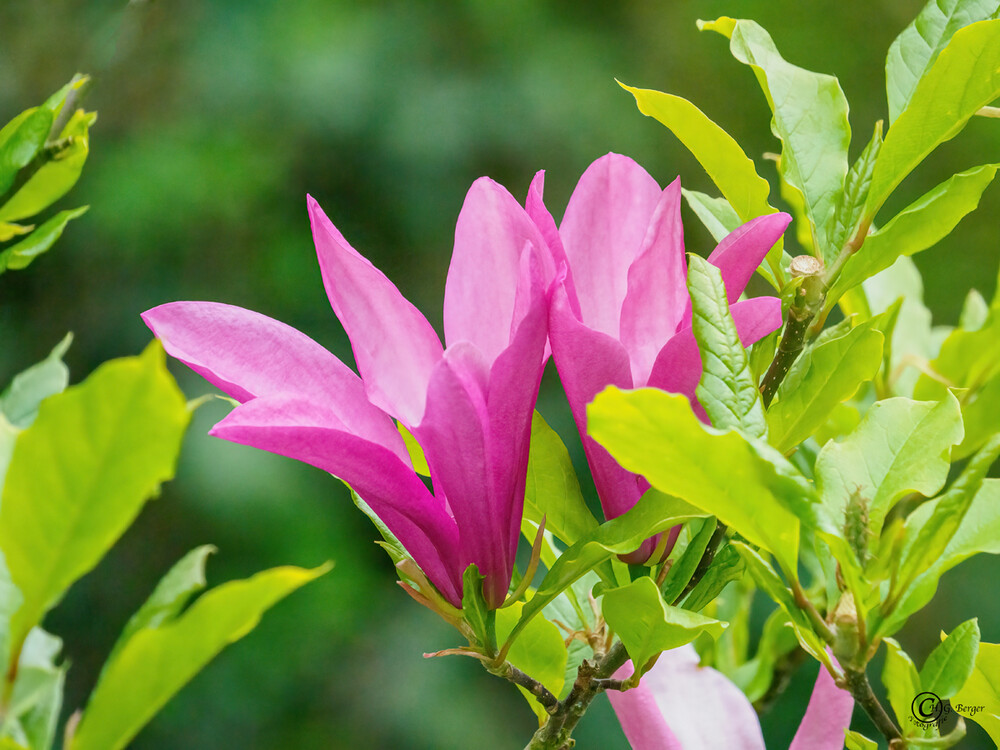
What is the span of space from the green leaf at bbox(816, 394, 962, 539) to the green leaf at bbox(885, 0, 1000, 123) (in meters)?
0.09

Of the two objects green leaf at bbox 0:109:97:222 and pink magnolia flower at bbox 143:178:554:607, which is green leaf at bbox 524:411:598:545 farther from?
green leaf at bbox 0:109:97:222

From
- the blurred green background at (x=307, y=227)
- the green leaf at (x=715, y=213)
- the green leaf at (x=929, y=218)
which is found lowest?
the blurred green background at (x=307, y=227)

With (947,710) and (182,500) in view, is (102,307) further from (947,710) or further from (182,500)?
(947,710)

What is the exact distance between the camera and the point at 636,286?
10.3 inches

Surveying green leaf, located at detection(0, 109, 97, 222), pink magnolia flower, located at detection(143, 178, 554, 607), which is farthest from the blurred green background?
pink magnolia flower, located at detection(143, 178, 554, 607)

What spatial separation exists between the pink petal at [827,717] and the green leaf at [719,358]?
13 centimetres

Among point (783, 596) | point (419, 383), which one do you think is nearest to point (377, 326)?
point (419, 383)

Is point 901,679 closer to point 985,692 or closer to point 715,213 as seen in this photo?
point 985,692

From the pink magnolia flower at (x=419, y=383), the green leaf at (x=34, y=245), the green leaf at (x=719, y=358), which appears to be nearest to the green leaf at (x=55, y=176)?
the green leaf at (x=34, y=245)

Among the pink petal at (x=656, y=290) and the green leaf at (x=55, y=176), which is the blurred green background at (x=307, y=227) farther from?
the pink petal at (x=656, y=290)

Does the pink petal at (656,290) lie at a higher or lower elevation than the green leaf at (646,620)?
higher

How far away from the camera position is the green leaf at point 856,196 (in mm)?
288

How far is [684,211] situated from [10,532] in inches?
53.6

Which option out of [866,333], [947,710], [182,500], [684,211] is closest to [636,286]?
[866,333]
